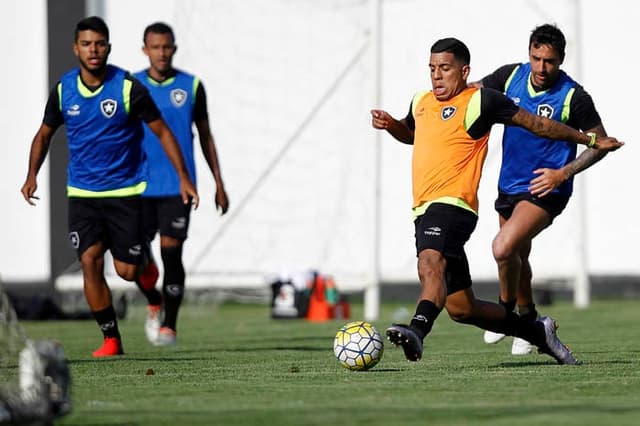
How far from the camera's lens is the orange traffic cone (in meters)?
17.3

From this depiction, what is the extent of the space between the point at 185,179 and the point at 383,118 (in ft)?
8.30

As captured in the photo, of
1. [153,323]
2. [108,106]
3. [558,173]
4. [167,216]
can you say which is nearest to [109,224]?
[108,106]

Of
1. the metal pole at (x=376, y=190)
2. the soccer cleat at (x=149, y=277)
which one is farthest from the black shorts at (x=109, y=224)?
the metal pole at (x=376, y=190)

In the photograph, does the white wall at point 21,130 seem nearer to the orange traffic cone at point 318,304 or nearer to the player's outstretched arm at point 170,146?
the orange traffic cone at point 318,304

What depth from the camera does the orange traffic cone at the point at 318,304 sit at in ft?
56.9

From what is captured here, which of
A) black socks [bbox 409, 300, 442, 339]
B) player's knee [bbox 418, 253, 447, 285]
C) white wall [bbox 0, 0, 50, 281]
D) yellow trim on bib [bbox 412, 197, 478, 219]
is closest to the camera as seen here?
black socks [bbox 409, 300, 442, 339]

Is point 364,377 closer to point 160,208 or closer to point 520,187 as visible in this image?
point 520,187

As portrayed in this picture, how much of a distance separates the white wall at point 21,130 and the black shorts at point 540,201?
41.5 feet

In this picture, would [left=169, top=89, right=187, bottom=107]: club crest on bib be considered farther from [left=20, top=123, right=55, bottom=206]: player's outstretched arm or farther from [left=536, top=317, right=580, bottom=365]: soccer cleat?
[left=536, top=317, right=580, bottom=365]: soccer cleat

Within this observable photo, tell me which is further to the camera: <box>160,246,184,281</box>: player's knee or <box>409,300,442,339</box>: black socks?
<box>160,246,184,281</box>: player's knee

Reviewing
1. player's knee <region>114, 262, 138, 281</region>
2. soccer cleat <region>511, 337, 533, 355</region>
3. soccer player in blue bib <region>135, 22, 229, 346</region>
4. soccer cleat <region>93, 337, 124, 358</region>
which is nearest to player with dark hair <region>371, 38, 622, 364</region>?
soccer cleat <region>511, 337, 533, 355</region>

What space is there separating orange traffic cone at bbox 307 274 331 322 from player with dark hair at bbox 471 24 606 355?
284 inches

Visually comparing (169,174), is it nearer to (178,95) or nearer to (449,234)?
(178,95)

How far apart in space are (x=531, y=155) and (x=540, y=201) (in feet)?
1.20
